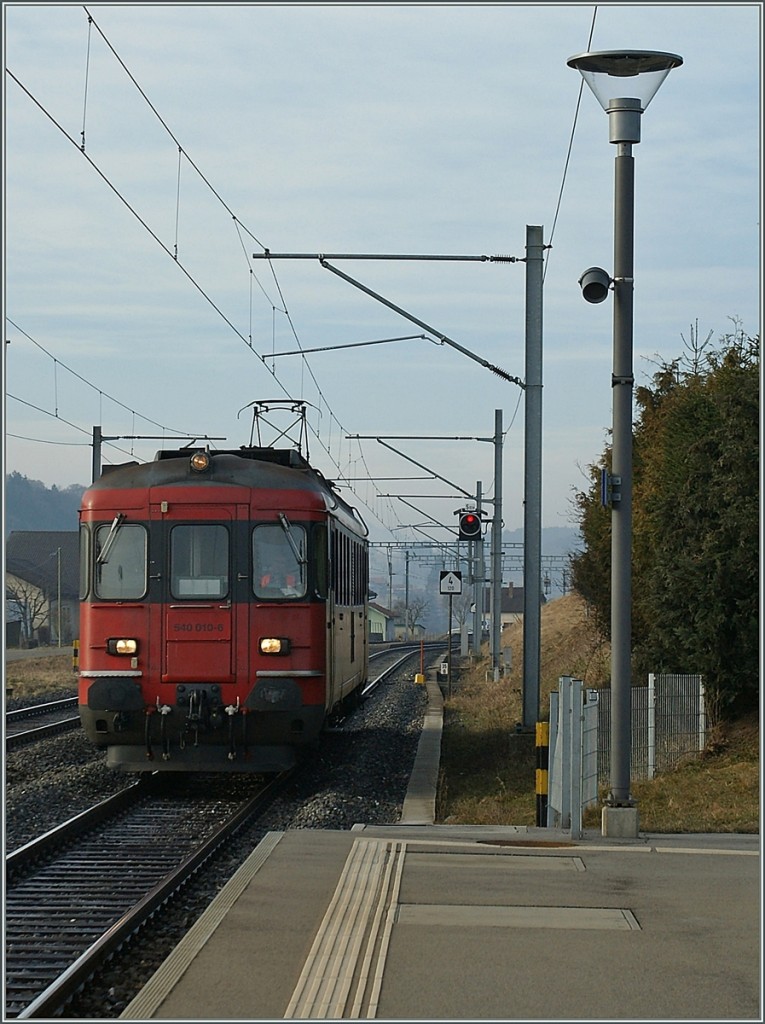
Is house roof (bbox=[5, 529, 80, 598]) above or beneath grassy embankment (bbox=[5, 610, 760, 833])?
above

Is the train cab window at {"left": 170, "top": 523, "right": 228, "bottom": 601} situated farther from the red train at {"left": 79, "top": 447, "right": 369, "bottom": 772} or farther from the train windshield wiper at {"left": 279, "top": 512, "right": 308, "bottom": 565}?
the train windshield wiper at {"left": 279, "top": 512, "right": 308, "bottom": 565}

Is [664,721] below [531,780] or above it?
above

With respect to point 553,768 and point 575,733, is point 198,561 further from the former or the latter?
point 575,733

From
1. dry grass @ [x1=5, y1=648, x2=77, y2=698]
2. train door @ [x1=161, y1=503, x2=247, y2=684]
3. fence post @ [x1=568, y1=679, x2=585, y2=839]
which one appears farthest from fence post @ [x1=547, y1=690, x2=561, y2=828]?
dry grass @ [x1=5, y1=648, x2=77, y2=698]

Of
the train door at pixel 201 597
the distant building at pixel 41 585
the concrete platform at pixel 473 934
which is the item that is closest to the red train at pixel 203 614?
the train door at pixel 201 597

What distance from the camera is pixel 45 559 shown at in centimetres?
9444

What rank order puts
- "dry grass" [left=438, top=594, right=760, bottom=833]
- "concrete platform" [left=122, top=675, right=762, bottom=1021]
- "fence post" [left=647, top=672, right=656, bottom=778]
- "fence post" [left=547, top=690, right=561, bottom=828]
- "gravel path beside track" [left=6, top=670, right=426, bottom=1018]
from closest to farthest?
"concrete platform" [left=122, top=675, right=762, bottom=1021], "gravel path beside track" [left=6, top=670, right=426, bottom=1018], "fence post" [left=547, top=690, right=561, bottom=828], "dry grass" [left=438, top=594, right=760, bottom=833], "fence post" [left=647, top=672, right=656, bottom=778]

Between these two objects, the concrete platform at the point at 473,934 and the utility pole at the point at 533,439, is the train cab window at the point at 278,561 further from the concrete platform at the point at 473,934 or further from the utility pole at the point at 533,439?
the utility pole at the point at 533,439

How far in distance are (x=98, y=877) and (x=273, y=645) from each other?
4372 millimetres

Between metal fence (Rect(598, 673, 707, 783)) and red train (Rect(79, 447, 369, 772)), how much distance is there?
11.3 feet

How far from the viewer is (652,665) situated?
61.9ft

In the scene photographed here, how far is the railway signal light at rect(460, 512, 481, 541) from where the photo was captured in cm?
2786

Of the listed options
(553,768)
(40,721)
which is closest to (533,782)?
(553,768)

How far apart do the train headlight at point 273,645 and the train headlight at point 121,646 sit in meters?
1.24
